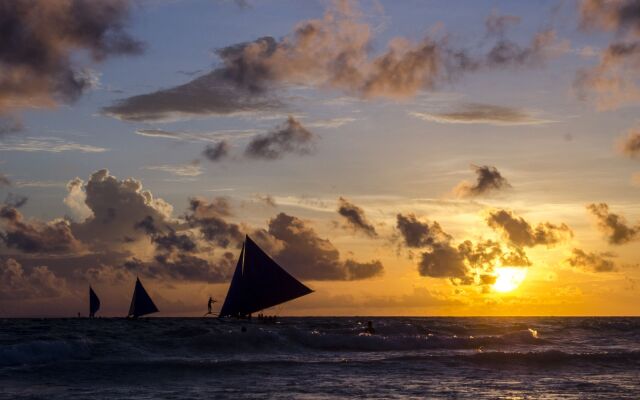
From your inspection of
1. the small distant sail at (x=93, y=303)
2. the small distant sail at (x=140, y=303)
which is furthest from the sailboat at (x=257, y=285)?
the small distant sail at (x=93, y=303)

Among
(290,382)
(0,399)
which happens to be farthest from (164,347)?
(0,399)

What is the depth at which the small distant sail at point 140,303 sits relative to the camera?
101750 millimetres

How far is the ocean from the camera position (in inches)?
1188

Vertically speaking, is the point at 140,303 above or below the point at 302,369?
above

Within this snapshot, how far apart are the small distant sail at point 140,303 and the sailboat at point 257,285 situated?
43760mm

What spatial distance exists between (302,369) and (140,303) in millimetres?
68076

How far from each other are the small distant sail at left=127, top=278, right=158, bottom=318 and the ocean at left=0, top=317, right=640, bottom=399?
4260 cm

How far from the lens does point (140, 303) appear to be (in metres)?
103

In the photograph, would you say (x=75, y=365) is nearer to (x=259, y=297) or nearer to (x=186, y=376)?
(x=186, y=376)

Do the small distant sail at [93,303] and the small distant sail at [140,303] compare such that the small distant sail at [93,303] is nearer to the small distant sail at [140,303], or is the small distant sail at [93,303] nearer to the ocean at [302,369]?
the small distant sail at [140,303]

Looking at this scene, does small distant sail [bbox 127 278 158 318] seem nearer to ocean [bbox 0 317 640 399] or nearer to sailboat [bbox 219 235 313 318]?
ocean [bbox 0 317 640 399]

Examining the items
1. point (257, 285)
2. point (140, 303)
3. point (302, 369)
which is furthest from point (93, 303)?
point (302, 369)

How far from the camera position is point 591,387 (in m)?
32.2

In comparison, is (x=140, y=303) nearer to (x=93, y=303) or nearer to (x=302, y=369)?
(x=93, y=303)
